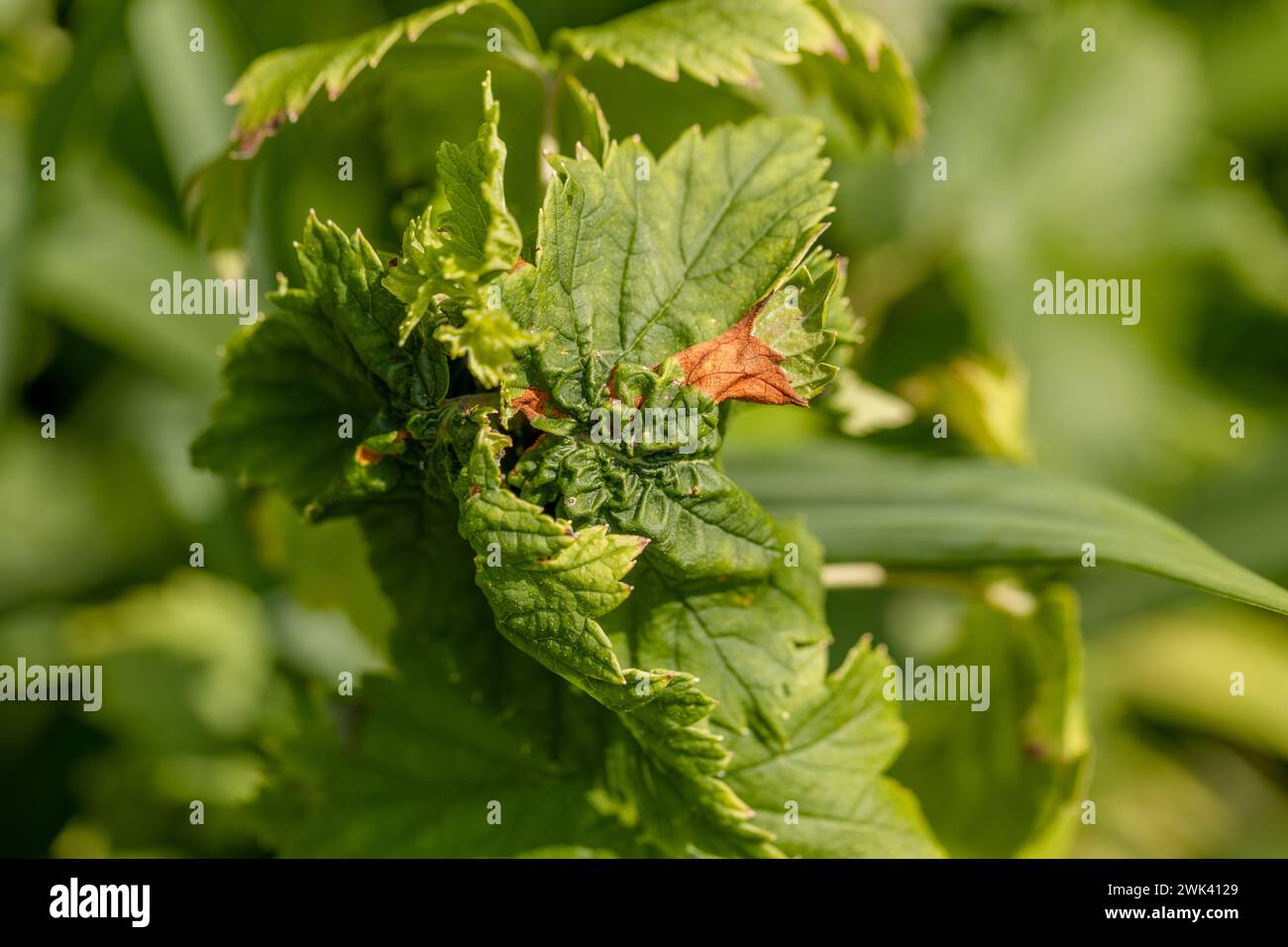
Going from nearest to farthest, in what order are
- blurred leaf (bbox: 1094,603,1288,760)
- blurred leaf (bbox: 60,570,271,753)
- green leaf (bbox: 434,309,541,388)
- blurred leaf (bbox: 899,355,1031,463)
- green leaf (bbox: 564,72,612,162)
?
green leaf (bbox: 434,309,541,388) < green leaf (bbox: 564,72,612,162) < blurred leaf (bbox: 899,355,1031,463) < blurred leaf (bbox: 60,570,271,753) < blurred leaf (bbox: 1094,603,1288,760)

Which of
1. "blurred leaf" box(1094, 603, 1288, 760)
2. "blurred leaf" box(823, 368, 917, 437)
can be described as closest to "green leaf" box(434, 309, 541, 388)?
"blurred leaf" box(823, 368, 917, 437)

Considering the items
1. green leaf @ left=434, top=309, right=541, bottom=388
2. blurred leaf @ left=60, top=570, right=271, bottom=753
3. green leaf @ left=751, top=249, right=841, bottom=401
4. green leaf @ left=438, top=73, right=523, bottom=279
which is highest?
green leaf @ left=438, top=73, right=523, bottom=279

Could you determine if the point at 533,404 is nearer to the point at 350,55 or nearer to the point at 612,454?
the point at 612,454

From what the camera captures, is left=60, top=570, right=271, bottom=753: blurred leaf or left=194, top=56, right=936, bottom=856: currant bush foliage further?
left=60, top=570, right=271, bottom=753: blurred leaf

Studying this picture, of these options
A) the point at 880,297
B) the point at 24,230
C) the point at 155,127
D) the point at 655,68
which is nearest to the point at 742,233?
the point at 655,68

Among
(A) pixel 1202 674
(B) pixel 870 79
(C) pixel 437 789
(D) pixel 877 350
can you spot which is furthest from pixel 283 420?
(A) pixel 1202 674

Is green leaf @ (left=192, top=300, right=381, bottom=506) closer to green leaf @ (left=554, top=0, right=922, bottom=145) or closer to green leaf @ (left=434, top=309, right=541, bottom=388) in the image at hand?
green leaf @ (left=434, top=309, right=541, bottom=388)
